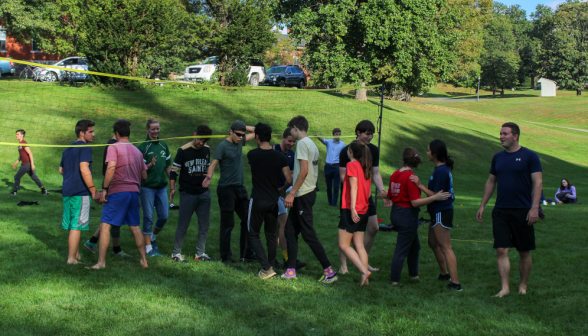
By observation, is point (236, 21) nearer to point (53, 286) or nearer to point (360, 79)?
point (360, 79)

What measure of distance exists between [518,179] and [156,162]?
15.6 feet

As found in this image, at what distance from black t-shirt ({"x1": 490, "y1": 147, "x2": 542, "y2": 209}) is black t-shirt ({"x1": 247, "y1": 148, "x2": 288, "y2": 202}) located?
2.52m

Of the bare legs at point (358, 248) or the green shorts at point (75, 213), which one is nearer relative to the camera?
the bare legs at point (358, 248)

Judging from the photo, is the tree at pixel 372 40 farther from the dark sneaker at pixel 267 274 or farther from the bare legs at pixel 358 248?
the dark sneaker at pixel 267 274

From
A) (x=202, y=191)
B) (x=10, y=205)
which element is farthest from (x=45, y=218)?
(x=202, y=191)

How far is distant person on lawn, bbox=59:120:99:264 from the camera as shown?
19.1ft

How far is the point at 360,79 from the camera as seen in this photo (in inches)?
1060

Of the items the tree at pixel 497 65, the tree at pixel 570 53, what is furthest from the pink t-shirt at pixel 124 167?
the tree at pixel 570 53

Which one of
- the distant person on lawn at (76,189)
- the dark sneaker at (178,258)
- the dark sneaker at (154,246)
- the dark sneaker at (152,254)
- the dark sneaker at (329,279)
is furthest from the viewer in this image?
the dark sneaker at (154,246)

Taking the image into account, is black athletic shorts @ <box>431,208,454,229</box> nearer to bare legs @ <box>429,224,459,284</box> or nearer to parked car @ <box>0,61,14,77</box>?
bare legs @ <box>429,224,459,284</box>

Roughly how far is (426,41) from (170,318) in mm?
25869

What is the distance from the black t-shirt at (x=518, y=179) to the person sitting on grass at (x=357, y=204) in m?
1.44

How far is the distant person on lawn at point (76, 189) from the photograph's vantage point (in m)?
5.84

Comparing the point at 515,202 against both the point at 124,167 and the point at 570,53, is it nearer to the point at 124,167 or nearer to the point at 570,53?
the point at 124,167
